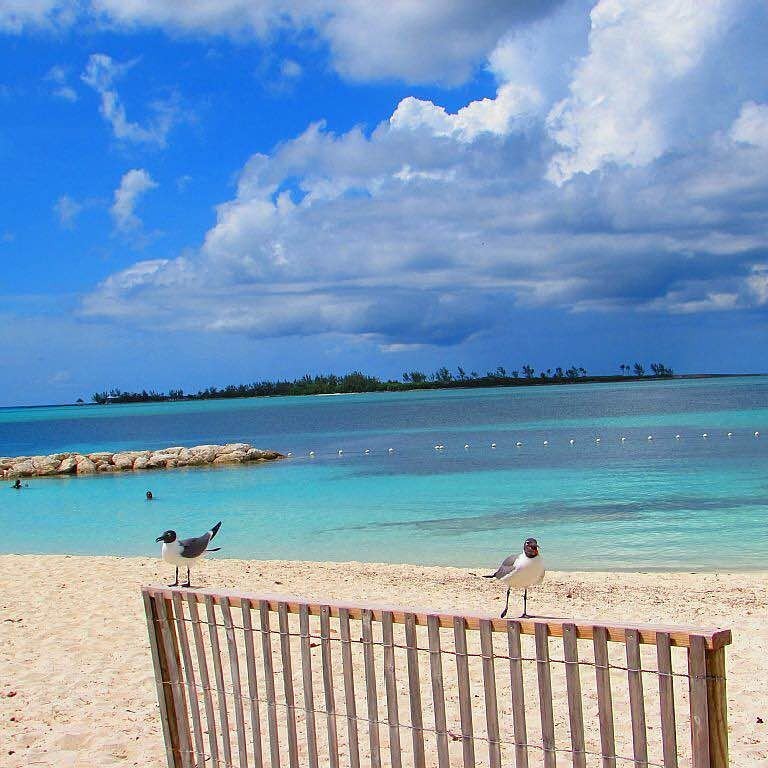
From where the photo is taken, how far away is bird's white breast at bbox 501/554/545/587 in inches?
356

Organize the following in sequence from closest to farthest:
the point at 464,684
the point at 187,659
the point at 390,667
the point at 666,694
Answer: the point at 666,694, the point at 464,684, the point at 390,667, the point at 187,659

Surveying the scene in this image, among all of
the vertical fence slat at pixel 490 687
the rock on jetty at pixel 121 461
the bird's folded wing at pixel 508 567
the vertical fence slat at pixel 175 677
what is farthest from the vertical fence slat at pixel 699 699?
the rock on jetty at pixel 121 461

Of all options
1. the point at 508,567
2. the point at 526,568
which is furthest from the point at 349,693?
the point at 508,567

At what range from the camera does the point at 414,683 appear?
460cm

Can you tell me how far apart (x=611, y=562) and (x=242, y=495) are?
17442 millimetres

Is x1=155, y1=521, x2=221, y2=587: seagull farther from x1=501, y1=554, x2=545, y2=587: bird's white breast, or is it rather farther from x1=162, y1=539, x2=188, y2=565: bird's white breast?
x1=501, y1=554, x2=545, y2=587: bird's white breast

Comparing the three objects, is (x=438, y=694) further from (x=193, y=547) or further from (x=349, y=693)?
(x=193, y=547)

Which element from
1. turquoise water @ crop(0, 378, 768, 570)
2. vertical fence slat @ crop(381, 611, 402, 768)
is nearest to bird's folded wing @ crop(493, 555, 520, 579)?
vertical fence slat @ crop(381, 611, 402, 768)

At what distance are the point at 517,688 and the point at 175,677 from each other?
2374 mm

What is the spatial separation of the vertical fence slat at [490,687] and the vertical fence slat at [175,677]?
6.75ft

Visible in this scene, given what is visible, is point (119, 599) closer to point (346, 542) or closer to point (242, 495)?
point (346, 542)

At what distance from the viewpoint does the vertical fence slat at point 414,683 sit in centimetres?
446

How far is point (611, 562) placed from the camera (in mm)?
16000

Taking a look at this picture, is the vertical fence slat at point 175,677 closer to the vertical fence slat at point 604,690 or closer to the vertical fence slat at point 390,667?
the vertical fence slat at point 390,667
